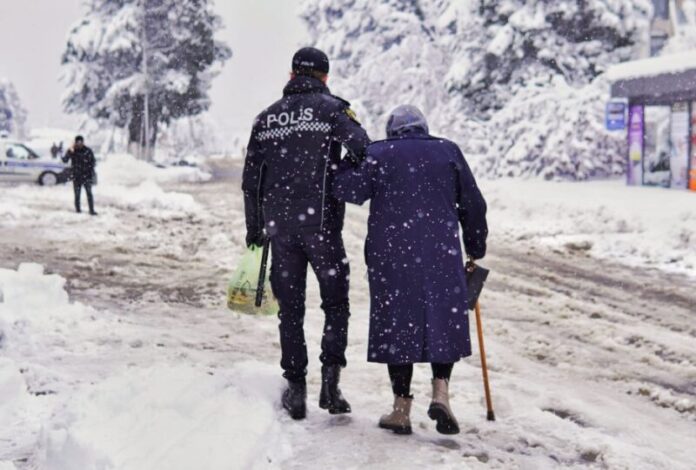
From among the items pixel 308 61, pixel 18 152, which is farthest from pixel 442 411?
pixel 18 152

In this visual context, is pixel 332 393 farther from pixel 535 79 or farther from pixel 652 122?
pixel 535 79

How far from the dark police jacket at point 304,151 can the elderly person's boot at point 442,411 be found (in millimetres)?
1046

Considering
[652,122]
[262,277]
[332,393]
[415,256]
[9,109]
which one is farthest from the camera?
[9,109]

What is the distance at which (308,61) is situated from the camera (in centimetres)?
443

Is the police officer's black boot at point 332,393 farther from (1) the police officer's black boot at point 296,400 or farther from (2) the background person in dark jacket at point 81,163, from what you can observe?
(2) the background person in dark jacket at point 81,163

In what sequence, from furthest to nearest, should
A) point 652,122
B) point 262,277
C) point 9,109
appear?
point 9,109
point 652,122
point 262,277

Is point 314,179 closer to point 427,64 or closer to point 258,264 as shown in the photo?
point 258,264

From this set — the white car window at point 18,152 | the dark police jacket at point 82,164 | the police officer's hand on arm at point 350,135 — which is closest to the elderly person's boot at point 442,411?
the police officer's hand on arm at point 350,135

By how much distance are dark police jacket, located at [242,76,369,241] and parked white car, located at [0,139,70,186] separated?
27.2 meters

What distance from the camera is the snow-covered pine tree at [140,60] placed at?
1665 inches

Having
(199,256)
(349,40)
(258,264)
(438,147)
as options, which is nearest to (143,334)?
(258,264)

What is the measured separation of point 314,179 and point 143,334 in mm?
3207

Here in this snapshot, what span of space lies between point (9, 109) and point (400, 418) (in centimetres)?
11164

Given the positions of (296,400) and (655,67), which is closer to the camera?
(296,400)
